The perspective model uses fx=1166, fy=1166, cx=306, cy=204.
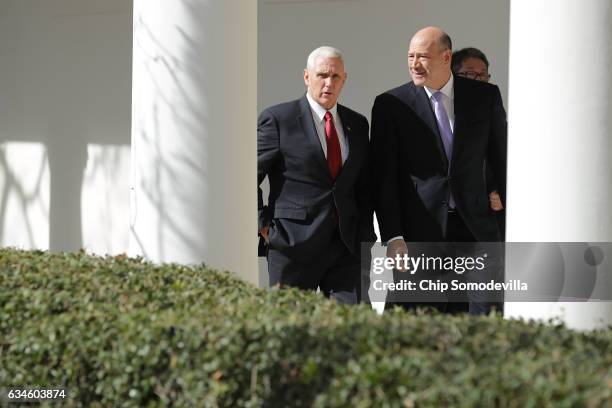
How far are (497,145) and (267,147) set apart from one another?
148cm

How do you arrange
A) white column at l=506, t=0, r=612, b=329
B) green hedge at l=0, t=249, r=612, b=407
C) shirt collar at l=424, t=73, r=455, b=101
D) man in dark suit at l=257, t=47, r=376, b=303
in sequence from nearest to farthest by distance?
1. green hedge at l=0, t=249, r=612, b=407
2. white column at l=506, t=0, r=612, b=329
3. man in dark suit at l=257, t=47, r=376, b=303
4. shirt collar at l=424, t=73, r=455, b=101

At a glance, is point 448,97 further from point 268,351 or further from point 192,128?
point 268,351

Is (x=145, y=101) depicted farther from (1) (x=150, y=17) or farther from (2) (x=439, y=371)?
(2) (x=439, y=371)

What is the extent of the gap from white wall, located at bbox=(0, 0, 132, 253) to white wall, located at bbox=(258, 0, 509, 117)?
171 cm

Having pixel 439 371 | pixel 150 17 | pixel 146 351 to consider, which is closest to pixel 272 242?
pixel 150 17

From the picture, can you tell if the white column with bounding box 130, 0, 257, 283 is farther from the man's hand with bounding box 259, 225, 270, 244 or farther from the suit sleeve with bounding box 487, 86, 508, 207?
the suit sleeve with bounding box 487, 86, 508, 207

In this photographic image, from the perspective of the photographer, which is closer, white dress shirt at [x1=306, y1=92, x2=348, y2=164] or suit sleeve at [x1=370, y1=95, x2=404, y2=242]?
suit sleeve at [x1=370, y1=95, x2=404, y2=242]

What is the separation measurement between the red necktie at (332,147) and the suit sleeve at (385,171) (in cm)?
24

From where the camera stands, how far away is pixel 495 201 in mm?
7410

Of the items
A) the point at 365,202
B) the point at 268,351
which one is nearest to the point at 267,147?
the point at 365,202

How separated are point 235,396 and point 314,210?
3.37 meters

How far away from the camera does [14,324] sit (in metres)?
4.88

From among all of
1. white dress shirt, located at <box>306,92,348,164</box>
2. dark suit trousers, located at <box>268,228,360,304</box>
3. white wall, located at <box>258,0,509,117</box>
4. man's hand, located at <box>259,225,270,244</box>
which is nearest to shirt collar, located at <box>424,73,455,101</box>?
white dress shirt, located at <box>306,92,348,164</box>

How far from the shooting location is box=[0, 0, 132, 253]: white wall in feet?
41.2
